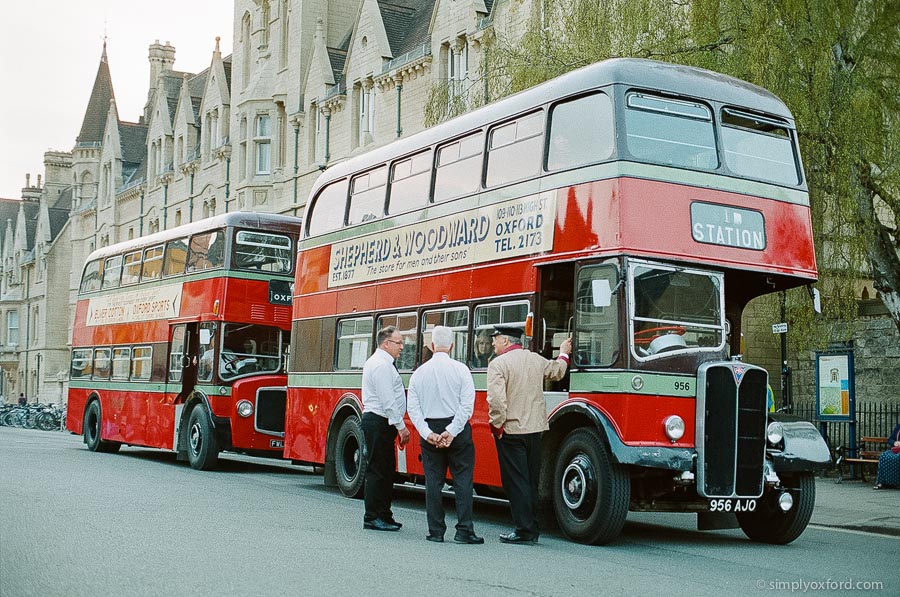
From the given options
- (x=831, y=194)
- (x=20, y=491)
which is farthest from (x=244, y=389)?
(x=831, y=194)

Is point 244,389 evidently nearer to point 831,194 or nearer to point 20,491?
point 20,491

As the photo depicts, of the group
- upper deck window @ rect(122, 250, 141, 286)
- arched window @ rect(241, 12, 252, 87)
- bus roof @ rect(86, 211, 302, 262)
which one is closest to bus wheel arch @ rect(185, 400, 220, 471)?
bus roof @ rect(86, 211, 302, 262)

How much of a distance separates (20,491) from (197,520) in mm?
3602

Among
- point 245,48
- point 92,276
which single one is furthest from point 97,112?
point 92,276

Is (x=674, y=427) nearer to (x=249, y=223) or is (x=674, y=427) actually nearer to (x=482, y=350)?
(x=482, y=350)

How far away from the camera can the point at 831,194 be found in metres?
16.3

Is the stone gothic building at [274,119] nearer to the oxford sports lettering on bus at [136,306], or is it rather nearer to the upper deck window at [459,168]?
the oxford sports lettering on bus at [136,306]

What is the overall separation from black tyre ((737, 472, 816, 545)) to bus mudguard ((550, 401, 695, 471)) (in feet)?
4.82

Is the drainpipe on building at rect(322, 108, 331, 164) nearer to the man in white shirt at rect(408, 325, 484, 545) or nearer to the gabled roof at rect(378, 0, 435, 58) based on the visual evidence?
the gabled roof at rect(378, 0, 435, 58)

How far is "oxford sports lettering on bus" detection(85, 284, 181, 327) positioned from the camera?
2256cm

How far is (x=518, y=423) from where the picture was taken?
10.9 metres

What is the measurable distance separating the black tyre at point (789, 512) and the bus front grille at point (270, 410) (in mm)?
10354

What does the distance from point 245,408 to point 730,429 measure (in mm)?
11039

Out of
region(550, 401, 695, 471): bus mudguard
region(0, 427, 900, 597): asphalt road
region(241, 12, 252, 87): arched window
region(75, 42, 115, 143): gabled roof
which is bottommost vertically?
region(0, 427, 900, 597): asphalt road
